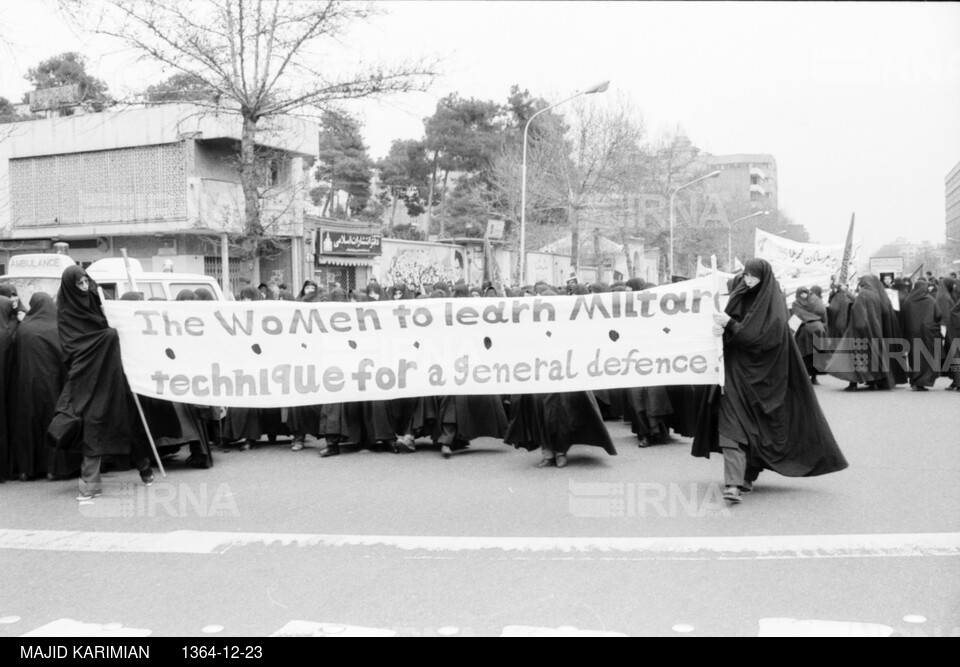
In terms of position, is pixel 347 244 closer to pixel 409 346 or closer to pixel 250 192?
pixel 250 192

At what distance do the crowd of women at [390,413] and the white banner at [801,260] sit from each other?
510 inches

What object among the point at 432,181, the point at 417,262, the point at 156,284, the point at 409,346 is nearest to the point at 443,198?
the point at 432,181

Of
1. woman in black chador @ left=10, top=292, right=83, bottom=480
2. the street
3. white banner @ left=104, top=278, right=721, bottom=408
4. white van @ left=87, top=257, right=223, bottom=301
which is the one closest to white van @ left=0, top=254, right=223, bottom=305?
white van @ left=87, top=257, right=223, bottom=301

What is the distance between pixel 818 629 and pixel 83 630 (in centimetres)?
353

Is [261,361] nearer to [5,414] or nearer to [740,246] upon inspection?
[5,414]

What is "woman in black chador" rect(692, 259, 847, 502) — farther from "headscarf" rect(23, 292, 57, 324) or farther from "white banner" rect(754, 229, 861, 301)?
"white banner" rect(754, 229, 861, 301)

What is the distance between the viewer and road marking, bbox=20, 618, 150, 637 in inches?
179

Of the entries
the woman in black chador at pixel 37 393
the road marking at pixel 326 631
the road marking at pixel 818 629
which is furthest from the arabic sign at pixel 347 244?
the road marking at pixel 818 629

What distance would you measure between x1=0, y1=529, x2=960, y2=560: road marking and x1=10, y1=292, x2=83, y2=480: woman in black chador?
191 centimetres

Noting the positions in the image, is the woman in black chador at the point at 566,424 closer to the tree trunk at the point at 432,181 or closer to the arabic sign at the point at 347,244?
the arabic sign at the point at 347,244

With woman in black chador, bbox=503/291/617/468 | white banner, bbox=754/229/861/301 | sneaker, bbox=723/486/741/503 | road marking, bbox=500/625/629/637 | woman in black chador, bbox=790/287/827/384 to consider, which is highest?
white banner, bbox=754/229/861/301

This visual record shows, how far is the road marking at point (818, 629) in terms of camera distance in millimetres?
4328

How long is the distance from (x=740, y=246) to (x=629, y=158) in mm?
35492

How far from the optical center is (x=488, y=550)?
5996 millimetres
